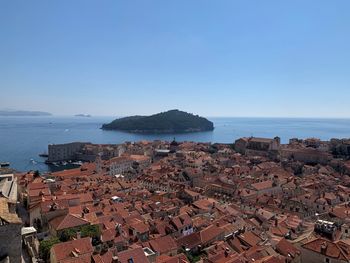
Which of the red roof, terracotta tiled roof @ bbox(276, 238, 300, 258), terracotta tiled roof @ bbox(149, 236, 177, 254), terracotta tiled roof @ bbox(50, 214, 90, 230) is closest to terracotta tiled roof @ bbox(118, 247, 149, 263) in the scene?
the red roof

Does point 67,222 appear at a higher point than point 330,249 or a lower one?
higher

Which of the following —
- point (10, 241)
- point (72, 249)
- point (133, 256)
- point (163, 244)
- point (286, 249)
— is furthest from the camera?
point (286, 249)

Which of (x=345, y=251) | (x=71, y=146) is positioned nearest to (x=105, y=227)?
(x=345, y=251)

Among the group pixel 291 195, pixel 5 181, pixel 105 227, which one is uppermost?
pixel 5 181

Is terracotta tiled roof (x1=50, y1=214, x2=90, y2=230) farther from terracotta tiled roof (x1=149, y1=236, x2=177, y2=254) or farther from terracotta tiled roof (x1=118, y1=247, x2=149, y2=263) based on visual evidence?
terracotta tiled roof (x1=118, y1=247, x2=149, y2=263)

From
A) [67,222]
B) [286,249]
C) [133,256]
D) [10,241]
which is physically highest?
[10,241]

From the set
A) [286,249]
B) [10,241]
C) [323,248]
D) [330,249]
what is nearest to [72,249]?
[10,241]

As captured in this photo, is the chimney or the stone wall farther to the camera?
the chimney

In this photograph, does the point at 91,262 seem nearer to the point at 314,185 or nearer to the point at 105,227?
the point at 105,227

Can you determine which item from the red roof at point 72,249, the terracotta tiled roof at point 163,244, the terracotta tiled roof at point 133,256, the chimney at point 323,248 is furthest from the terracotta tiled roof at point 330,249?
the red roof at point 72,249

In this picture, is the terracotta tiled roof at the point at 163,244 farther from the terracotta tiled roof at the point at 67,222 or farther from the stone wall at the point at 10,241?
the stone wall at the point at 10,241

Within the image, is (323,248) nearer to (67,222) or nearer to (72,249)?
(72,249)
